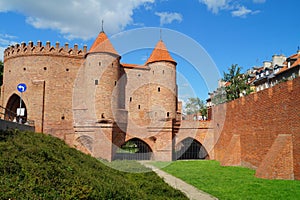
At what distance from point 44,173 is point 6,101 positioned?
23265mm

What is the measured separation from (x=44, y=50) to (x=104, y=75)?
263 inches

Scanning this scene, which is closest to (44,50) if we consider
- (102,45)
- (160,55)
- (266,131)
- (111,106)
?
(102,45)

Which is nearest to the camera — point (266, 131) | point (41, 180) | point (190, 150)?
point (41, 180)

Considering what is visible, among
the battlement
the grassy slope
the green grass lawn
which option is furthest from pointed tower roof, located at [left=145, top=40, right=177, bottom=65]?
the grassy slope

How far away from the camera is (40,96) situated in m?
26.1

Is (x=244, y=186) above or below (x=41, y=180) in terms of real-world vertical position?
below

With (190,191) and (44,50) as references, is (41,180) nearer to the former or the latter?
(190,191)

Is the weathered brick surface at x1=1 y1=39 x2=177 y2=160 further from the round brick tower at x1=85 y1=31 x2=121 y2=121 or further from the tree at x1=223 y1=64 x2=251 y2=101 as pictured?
the tree at x1=223 y1=64 x2=251 y2=101

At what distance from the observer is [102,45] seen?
25547 mm

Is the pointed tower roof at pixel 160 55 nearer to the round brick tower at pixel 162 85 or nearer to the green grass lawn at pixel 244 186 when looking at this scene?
the round brick tower at pixel 162 85

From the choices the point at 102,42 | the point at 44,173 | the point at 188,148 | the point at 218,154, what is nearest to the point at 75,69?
the point at 102,42

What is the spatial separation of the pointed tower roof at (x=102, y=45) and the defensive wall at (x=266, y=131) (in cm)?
1056

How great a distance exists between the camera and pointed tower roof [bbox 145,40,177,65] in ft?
88.8

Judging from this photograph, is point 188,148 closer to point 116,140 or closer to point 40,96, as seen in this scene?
point 116,140
